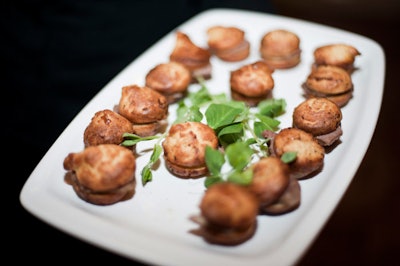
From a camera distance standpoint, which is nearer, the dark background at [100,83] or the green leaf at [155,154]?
the green leaf at [155,154]

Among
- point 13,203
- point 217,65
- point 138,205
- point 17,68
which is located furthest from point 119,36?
point 138,205

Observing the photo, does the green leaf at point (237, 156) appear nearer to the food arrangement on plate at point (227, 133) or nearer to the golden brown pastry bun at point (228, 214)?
the food arrangement on plate at point (227, 133)

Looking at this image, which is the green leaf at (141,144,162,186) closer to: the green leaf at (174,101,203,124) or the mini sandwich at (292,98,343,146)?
the green leaf at (174,101,203,124)

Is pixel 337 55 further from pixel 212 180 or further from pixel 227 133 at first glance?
pixel 212 180

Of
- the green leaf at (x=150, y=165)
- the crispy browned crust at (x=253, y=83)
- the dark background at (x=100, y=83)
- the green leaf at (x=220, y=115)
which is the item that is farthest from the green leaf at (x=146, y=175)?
the dark background at (x=100, y=83)

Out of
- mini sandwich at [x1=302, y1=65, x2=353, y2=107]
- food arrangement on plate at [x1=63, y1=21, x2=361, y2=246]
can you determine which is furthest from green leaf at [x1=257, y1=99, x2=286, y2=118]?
mini sandwich at [x1=302, y1=65, x2=353, y2=107]

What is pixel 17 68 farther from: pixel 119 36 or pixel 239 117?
pixel 239 117
